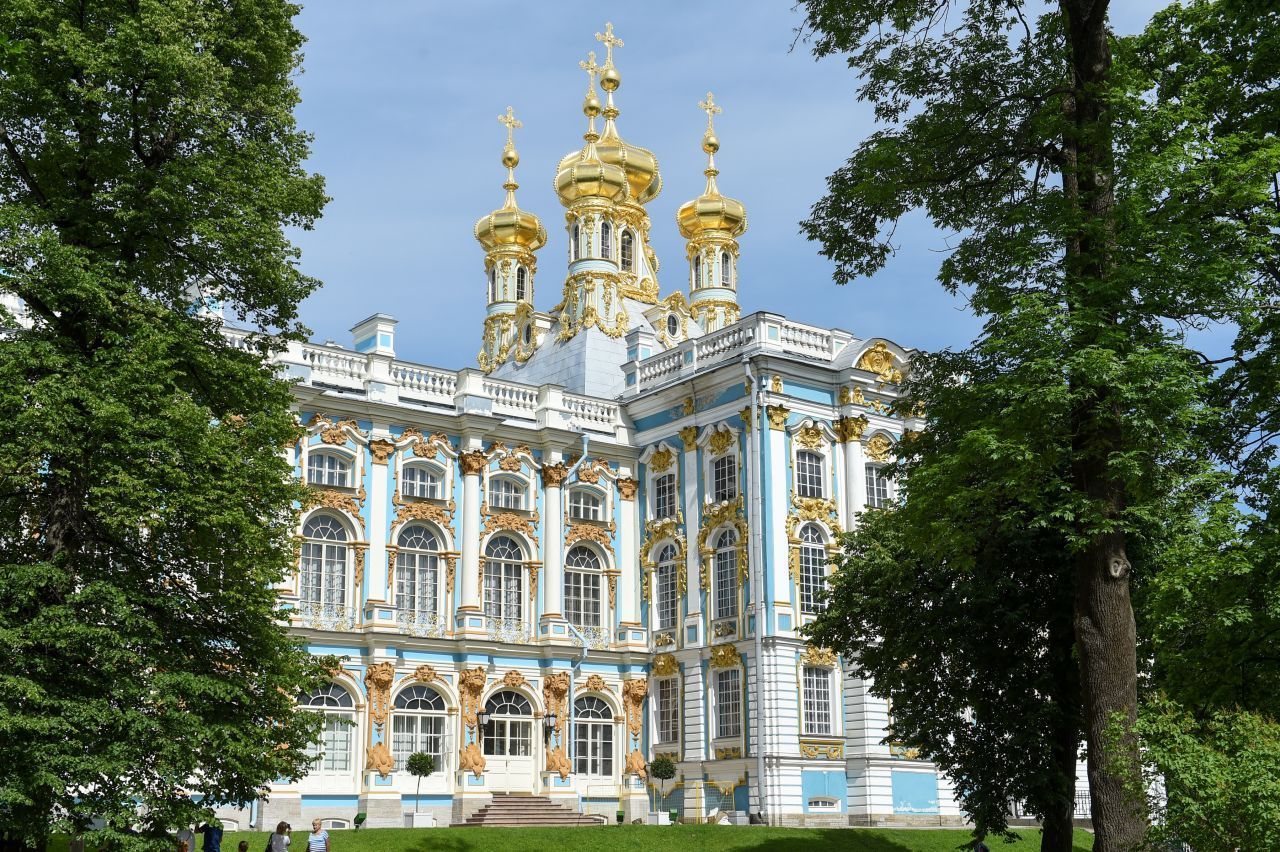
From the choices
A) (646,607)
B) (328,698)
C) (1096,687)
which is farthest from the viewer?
(646,607)

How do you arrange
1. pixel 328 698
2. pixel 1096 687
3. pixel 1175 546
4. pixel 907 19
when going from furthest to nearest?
pixel 328 698, pixel 907 19, pixel 1175 546, pixel 1096 687

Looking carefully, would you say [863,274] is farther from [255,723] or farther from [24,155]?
[24,155]

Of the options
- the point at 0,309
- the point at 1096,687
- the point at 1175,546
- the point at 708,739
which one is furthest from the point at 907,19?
the point at 708,739

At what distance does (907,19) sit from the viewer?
13.8 meters

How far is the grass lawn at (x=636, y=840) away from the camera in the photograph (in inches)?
795

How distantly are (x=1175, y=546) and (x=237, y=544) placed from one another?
8733 mm

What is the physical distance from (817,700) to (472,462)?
8.41m

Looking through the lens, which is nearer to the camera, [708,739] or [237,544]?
[237,544]

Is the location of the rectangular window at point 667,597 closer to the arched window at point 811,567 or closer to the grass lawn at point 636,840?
the arched window at point 811,567

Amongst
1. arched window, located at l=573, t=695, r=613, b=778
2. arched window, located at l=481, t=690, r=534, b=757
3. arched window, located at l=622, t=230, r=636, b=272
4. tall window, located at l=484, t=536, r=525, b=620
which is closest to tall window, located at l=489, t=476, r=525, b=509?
tall window, located at l=484, t=536, r=525, b=620

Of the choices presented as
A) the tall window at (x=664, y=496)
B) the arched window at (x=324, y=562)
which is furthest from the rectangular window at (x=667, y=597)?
the arched window at (x=324, y=562)

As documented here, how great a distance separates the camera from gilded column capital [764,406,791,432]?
28453 mm

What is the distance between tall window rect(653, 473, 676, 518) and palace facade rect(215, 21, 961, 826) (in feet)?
0.17

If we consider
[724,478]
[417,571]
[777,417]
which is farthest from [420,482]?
[777,417]
